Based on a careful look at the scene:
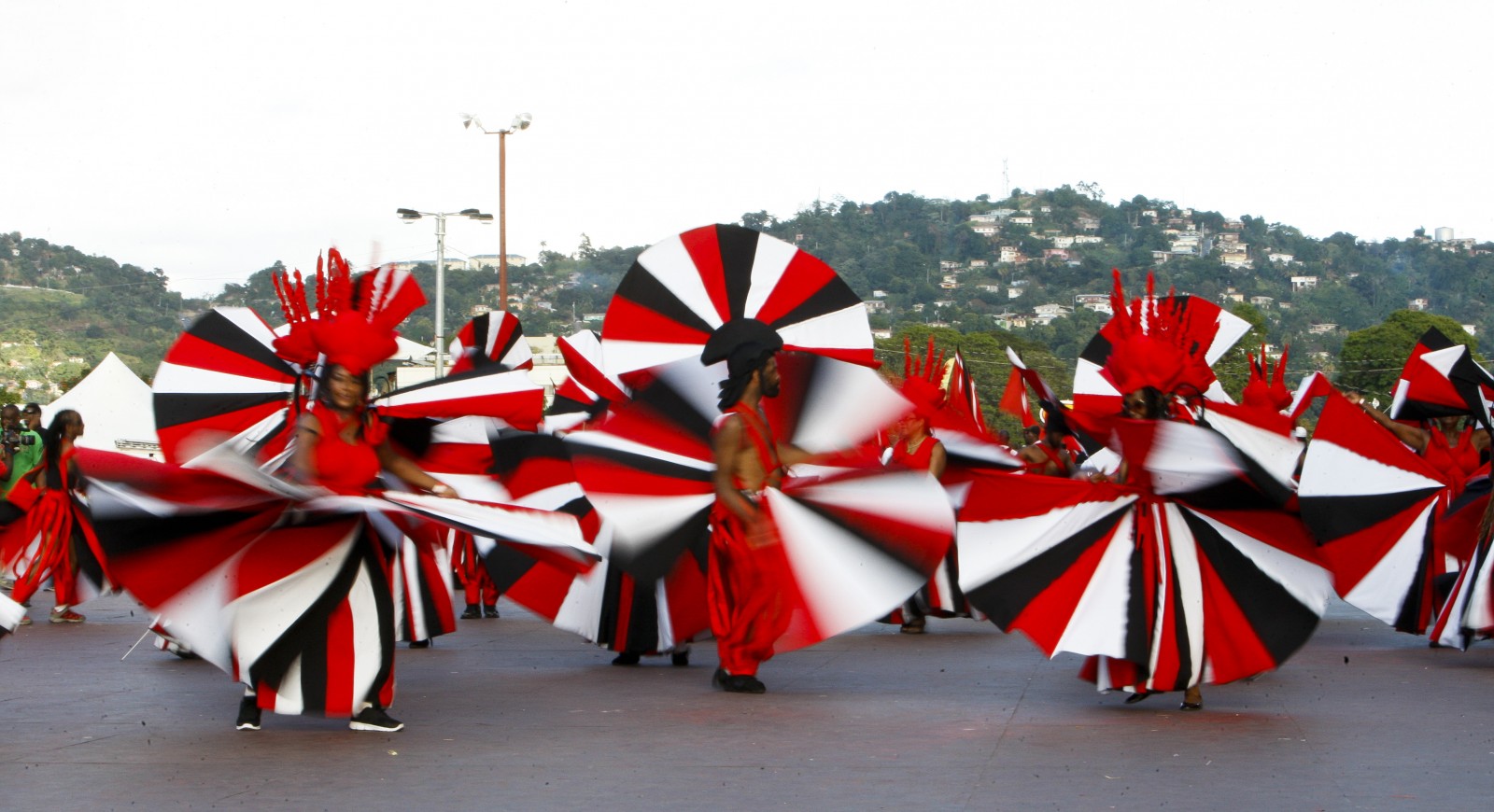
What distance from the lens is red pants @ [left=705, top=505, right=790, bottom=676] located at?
8.35 m

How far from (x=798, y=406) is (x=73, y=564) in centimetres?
703

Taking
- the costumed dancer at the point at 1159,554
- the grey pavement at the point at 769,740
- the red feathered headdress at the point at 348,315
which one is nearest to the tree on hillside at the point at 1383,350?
the grey pavement at the point at 769,740

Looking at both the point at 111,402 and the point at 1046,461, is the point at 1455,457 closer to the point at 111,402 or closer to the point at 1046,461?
the point at 1046,461

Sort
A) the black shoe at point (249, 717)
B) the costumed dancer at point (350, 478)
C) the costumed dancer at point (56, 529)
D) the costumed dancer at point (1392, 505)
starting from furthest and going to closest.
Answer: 1. the costumed dancer at point (56, 529)
2. the costumed dancer at point (1392, 505)
3. the black shoe at point (249, 717)
4. the costumed dancer at point (350, 478)

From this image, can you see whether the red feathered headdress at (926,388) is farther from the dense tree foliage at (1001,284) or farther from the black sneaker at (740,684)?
the dense tree foliage at (1001,284)

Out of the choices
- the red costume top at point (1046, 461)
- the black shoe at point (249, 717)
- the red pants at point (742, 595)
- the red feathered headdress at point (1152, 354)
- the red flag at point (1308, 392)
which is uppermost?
the red feathered headdress at point (1152, 354)

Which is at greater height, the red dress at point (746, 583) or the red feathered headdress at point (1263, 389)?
the red feathered headdress at point (1263, 389)

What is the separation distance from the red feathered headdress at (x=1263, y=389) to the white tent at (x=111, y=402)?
64.3ft

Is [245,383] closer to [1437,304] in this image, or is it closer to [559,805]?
[559,805]

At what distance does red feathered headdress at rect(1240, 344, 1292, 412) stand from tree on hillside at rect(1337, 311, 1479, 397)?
166 feet

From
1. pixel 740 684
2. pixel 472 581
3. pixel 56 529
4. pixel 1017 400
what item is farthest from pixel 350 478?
pixel 1017 400

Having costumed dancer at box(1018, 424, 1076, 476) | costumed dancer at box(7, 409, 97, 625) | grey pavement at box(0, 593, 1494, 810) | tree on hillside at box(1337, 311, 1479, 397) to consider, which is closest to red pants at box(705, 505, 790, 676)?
grey pavement at box(0, 593, 1494, 810)

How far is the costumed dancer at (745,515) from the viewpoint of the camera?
8.36 m

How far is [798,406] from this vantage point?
8.80 meters
